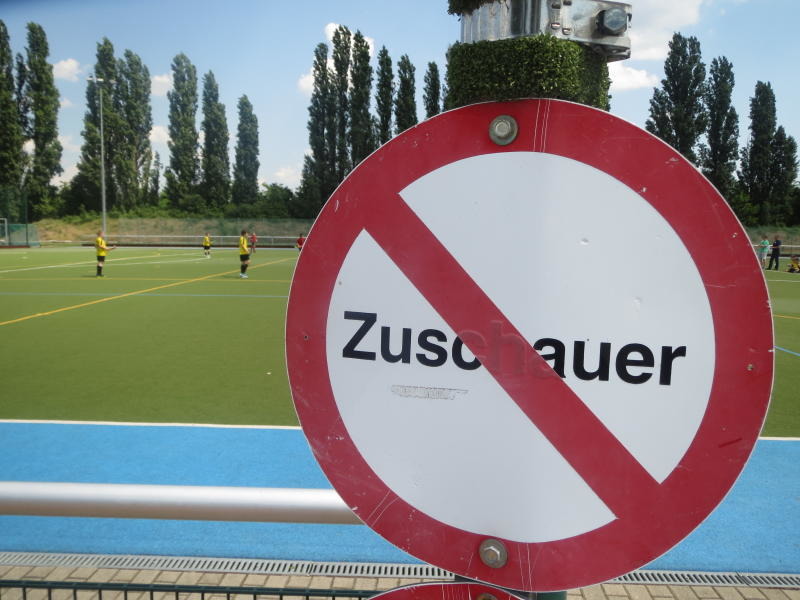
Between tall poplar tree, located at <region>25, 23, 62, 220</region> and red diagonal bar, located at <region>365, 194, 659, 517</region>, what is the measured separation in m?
70.7

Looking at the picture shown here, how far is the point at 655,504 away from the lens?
1.02 metres

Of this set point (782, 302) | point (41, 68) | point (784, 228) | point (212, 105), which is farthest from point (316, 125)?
point (782, 302)

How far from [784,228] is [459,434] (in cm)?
6191

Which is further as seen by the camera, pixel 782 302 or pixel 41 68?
pixel 41 68

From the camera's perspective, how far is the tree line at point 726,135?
53969 mm

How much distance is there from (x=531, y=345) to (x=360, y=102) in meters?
63.6

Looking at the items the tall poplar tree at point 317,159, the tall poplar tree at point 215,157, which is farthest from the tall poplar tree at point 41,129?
the tall poplar tree at point 317,159

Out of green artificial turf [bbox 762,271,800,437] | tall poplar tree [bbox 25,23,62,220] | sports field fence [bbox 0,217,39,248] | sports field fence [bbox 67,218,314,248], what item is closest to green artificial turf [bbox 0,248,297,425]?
green artificial turf [bbox 762,271,800,437]

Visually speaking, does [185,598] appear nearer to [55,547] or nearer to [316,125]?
[55,547]

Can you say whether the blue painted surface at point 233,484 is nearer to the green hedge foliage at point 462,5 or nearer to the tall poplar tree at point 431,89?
the green hedge foliage at point 462,5

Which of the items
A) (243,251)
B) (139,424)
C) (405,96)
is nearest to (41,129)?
(405,96)

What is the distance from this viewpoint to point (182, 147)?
230ft

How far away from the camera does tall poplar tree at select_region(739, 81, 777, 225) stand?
187 feet

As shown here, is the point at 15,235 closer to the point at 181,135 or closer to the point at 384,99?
the point at 181,135
